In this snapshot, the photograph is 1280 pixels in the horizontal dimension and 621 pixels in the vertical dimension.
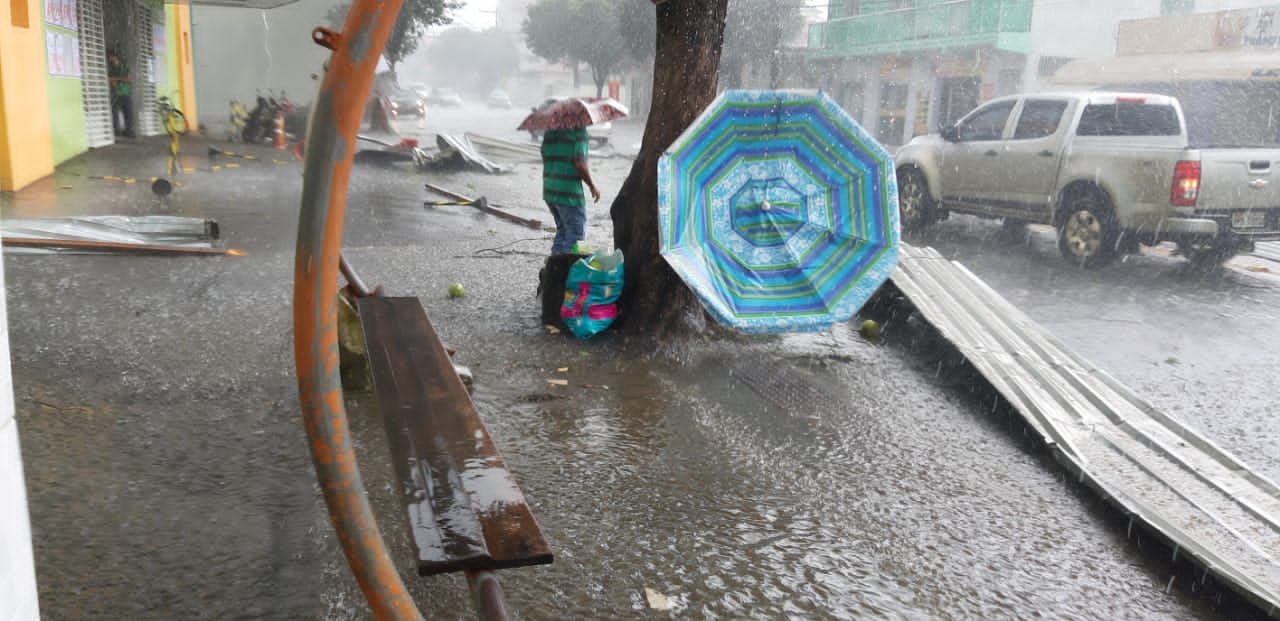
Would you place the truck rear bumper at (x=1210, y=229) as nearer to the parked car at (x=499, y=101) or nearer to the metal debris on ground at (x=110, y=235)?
the metal debris on ground at (x=110, y=235)

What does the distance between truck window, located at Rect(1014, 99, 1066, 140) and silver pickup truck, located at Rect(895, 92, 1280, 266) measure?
0.04 feet

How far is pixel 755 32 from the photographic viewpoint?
35594mm

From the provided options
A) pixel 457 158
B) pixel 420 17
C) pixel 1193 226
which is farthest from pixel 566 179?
pixel 420 17

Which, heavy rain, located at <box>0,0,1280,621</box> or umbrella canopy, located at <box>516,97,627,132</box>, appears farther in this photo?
umbrella canopy, located at <box>516,97,627,132</box>

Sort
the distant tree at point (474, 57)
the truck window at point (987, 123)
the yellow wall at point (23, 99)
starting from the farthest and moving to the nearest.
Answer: the distant tree at point (474, 57) → the truck window at point (987, 123) → the yellow wall at point (23, 99)

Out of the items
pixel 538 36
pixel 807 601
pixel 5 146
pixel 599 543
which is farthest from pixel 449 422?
pixel 538 36

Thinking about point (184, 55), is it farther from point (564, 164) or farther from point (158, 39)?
point (564, 164)

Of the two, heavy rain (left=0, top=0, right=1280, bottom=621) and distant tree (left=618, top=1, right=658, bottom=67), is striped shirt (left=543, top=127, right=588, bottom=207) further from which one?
distant tree (left=618, top=1, right=658, bottom=67)

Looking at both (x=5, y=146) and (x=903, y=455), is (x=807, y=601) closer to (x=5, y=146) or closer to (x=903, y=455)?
(x=903, y=455)

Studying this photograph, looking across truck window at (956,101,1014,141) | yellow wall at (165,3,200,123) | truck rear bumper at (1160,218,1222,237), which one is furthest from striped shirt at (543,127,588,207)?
yellow wall at (165,3,200,123)

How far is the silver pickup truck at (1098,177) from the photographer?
876cm

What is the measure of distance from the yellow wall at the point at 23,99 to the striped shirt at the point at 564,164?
6.60 meters

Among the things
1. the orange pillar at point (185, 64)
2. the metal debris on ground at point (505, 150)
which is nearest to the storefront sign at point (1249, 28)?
the metal debris on ground at point (505, 150)

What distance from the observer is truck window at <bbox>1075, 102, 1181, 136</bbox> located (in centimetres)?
974
